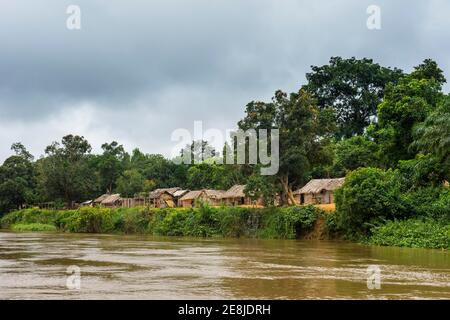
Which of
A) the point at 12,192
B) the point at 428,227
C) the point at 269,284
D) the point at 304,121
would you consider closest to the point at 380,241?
the point at 428,227

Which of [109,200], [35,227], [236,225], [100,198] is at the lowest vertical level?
[35,227]

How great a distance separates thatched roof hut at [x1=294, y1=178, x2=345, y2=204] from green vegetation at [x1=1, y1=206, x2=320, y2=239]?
1128 cm

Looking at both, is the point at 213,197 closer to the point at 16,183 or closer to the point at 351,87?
the point at 351,87

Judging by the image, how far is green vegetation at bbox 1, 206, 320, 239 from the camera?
47.9 meters

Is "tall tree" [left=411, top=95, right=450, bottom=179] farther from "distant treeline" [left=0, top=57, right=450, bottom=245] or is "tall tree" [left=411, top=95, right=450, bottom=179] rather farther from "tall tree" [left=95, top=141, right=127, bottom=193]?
"tall tree" [left=95, top=141, right=127, bottom=193]

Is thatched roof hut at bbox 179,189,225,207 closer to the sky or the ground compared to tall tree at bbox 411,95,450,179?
closer to the ground

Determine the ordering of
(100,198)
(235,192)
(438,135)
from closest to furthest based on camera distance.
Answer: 1. (438,135)
2. (235,192)
3. (100,198)

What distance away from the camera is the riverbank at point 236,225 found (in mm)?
36656

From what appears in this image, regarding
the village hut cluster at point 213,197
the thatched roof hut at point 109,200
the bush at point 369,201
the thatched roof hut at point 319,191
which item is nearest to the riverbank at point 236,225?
the bush at point 369,201

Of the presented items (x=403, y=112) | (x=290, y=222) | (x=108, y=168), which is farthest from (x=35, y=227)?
(x=403, y=112)

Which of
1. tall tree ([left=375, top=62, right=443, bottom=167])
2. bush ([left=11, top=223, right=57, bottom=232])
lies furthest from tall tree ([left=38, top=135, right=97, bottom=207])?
tall tree ([left=375, top=62, right=443, bottom=167])

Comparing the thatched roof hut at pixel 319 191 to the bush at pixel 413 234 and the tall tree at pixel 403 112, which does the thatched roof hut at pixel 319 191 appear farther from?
the bush at pixel 413 234

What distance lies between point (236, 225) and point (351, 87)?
129 ft

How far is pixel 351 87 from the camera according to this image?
84.5m
